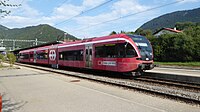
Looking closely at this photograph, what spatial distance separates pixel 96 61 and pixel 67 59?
6616mm

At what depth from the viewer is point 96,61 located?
17969mm

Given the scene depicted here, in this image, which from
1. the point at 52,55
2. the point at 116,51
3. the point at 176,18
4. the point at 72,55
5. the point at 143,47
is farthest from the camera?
the point at 176,18

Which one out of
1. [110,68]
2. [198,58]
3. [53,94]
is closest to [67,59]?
[110,68]

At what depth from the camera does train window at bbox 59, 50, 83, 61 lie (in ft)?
67.7

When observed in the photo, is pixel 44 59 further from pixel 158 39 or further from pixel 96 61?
pixel 158 39

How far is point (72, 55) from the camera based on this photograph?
22578 millimetres

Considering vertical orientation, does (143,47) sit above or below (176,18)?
below

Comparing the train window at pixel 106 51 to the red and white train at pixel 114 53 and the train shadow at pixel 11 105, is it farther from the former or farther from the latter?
the train shadow at pixel 11 105

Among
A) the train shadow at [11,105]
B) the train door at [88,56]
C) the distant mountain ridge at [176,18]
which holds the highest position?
the distant mountain ridge at [176,18]

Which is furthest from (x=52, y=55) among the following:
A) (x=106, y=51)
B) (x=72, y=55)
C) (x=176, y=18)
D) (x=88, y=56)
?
(x=176, y=18)

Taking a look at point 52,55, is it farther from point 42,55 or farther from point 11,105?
point 11,105

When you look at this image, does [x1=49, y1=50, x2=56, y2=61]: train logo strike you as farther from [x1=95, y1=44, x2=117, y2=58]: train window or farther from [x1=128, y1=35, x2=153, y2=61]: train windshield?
[x1=128, y1=35, x2=153, y2=61]: train windshield

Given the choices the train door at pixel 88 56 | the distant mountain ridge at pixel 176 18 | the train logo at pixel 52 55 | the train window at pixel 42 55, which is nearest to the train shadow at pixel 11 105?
the train door at pixel 88 56

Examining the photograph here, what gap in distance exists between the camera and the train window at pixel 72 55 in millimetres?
20625
